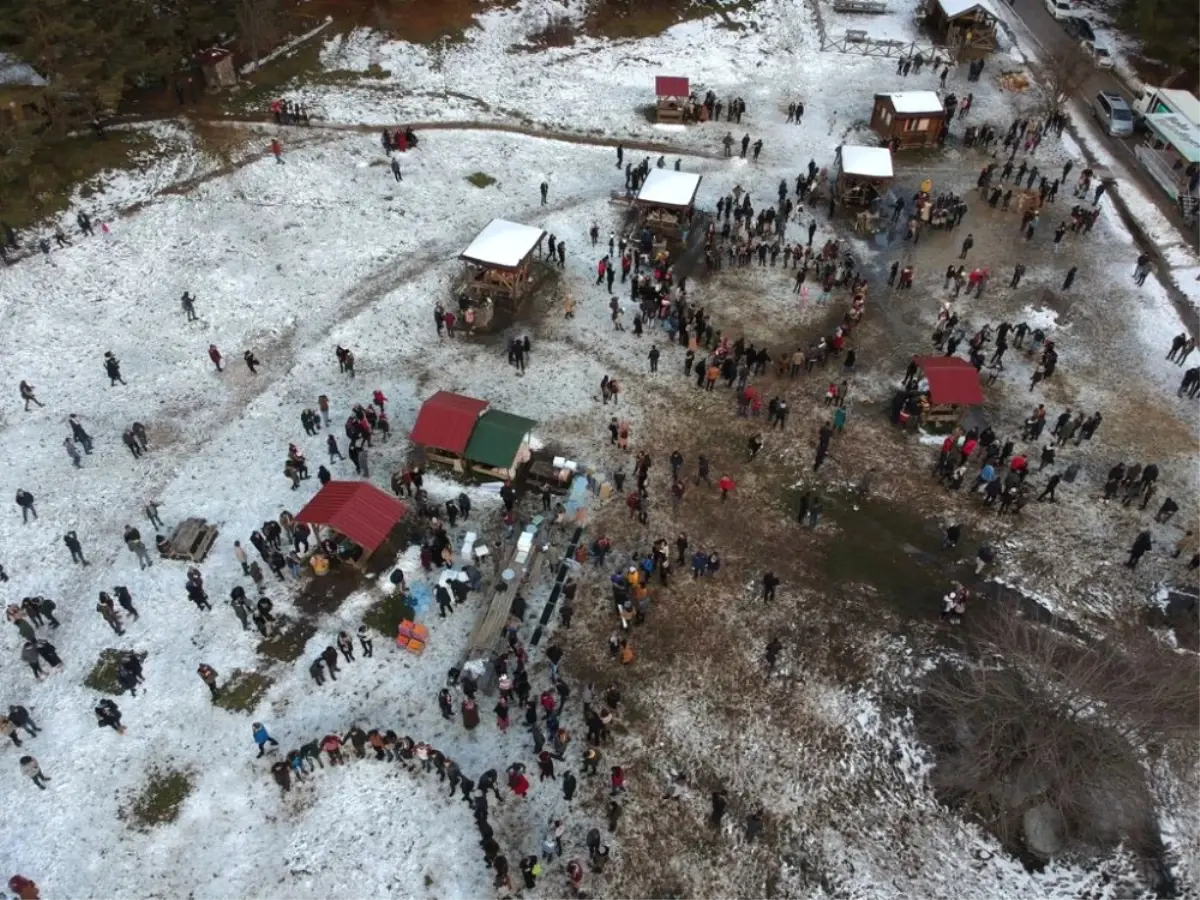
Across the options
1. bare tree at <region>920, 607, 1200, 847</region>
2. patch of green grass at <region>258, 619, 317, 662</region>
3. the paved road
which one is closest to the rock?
bare tree at <region>920, 607, 1200, 847</region>

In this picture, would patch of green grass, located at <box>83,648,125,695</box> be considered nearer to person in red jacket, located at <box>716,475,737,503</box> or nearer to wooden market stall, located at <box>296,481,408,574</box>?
wooden market stall, located at <box>296,481,408,574</box>

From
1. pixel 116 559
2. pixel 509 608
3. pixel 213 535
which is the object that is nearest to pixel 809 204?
pixel 509 608

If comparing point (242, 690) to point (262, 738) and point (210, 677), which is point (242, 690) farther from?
point (262, 738)

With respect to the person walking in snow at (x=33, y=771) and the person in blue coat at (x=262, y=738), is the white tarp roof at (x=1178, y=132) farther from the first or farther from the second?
the person walking in snow at (x=33, y=771)

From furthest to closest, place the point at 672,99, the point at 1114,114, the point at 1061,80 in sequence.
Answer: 1. the point at 672,99
2. the point at 1114,114
3. the point at 1061,80

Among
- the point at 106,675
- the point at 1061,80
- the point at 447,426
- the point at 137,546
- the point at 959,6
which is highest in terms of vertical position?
the point at 959,6

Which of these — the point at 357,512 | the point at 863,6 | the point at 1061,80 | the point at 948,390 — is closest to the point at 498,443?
the point at 357,512

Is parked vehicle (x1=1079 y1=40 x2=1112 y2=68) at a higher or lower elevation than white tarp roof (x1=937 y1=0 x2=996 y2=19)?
lower
